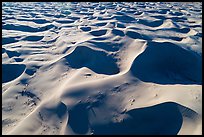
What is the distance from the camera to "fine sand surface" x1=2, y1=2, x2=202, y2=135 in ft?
7.55

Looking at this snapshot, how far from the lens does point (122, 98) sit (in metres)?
2.56

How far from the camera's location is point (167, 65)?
129 inches

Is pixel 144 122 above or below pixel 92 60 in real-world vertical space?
above

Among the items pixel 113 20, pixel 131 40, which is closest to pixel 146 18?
pixel 113 20

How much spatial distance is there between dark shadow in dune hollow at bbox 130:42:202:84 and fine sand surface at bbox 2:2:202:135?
0.01 meters

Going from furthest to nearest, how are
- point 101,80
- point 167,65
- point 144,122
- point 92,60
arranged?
1. point 92,60
2. point 167,65
3. point 101,80
4. point 144,122

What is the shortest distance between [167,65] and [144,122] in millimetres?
1172

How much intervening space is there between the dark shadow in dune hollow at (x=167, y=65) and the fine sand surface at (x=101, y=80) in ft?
0.04

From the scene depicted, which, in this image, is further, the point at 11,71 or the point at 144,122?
the point at 11,71

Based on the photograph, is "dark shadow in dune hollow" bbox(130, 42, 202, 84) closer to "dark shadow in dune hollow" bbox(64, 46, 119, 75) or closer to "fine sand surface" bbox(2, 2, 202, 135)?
"fine sand surface" bbox(2, 2, 202, 135)

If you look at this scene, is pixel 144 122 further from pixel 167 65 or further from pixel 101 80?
pixel 167 65

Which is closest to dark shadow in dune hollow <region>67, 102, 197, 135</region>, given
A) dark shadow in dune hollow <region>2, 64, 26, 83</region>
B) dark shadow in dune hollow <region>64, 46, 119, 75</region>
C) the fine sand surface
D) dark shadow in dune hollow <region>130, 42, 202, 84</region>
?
the fine sand surface

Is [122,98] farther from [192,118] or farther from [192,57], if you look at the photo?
[192,57]

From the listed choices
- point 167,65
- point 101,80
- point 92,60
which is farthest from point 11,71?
point 167,65
